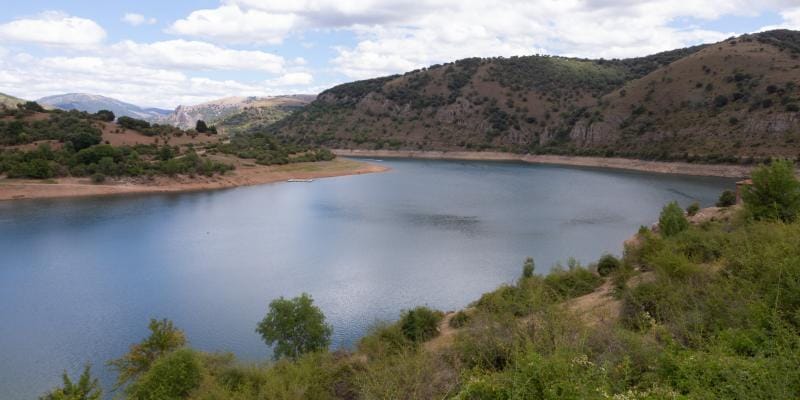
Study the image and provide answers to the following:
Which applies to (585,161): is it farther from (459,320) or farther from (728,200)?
(459,320)

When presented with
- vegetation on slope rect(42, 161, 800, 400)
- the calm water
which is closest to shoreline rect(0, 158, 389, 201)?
the calm water

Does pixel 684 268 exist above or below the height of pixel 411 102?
below

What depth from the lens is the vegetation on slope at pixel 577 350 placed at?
6836mm

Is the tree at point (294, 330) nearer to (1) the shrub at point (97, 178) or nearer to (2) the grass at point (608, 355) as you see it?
(2) the grass at point (608, 355)

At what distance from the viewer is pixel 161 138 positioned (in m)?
74.1

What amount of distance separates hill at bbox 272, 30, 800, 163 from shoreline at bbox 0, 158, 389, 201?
45.3 meters

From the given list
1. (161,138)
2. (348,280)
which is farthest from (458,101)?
(348,280)

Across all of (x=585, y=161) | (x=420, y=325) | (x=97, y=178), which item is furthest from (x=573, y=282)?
(x=585, y=161)

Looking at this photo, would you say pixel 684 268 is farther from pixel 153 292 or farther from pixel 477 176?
pixel 477 176

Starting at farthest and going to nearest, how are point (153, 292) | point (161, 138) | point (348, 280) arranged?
point (161, 138)
point (348, 280)
point (153, 292)

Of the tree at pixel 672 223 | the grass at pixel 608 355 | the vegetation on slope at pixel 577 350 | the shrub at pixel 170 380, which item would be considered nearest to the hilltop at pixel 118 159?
the vegetation on slope at pixel 577 350

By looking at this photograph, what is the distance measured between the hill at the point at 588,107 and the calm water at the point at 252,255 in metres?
28.1

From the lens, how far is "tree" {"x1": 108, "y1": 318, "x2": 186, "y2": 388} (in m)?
14.9

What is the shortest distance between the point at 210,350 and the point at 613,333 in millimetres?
13512
